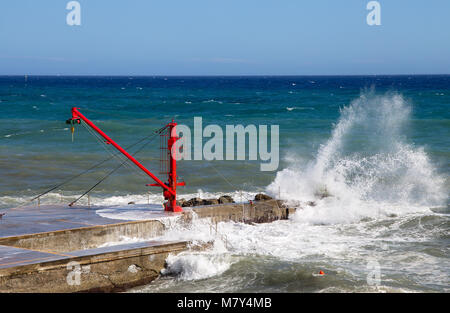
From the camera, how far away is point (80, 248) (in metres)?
21.6

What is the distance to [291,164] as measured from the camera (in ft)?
A: 141

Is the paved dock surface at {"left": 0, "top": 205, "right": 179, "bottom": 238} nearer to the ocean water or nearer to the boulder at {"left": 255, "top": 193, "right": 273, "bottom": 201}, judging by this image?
the ocean water

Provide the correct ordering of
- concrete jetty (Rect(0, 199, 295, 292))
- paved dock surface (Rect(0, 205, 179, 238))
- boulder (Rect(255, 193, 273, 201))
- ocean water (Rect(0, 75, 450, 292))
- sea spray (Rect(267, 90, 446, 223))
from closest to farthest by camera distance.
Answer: concrete jetty (Rect(0, 199, 295, 292)), ocean water (Rect(0, 75, 450, 292)), paved dock surface (Rect(0, 205, 179, 238)), boulder (Rect(255, 193, 273, 201)), sea spray (Rect(267, 90, 446, 223))

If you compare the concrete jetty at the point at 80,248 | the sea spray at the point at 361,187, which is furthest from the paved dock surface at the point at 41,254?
the sea spray at the point at 361,187

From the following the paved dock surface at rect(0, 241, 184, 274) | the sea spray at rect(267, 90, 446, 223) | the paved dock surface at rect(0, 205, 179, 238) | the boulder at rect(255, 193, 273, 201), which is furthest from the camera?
the sea spray at rect(267, 90, 446, 223)

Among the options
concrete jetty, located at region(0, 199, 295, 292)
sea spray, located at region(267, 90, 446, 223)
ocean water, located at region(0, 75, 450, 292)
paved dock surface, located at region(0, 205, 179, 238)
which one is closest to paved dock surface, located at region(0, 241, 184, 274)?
concrete jetty, located at region(0, 199, 295, 292)

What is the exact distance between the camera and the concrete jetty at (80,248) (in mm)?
17781

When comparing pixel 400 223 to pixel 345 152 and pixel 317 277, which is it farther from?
pixel 345 152

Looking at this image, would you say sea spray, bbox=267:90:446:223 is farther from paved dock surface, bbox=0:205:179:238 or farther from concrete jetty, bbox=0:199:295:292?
paved dock surface, bbox=0:205:179:238

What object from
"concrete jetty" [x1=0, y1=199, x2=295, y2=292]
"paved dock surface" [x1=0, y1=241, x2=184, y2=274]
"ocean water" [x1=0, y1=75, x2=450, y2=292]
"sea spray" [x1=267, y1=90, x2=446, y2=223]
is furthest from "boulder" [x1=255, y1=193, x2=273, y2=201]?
"paved dock surface" [x1=0, y1=241, x2=184, y2=274]

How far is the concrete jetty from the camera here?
17781 millimetres

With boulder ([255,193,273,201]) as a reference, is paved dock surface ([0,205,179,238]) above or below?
above

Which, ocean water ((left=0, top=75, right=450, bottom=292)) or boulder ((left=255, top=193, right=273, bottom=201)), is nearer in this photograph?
ocean water ((left=0, top=75, right=450, bottom=292))

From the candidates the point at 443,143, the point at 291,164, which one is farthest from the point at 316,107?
the point at 291,164
